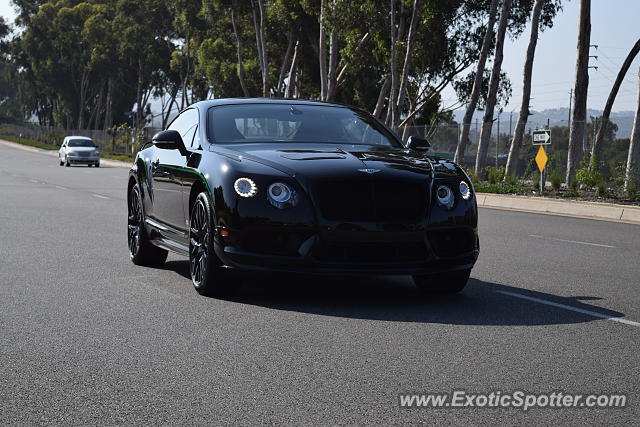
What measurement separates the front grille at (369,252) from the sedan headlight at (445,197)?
0.39 meters

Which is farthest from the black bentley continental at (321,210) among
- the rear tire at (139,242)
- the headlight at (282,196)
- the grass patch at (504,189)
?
the grass patch at (504,189)

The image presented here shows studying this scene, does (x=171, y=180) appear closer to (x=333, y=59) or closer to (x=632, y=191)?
(x=632, y=191)

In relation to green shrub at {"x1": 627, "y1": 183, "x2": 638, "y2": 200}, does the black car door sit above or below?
above

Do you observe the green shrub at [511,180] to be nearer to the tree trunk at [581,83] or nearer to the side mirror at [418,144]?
the tree trunk at [581,83]

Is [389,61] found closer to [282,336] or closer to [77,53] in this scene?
[282,336]

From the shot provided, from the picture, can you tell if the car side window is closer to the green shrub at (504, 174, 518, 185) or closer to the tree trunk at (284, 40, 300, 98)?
the green shrub at (504, 174, 518, 185)

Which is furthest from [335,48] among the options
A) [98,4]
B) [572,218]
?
[98,4]

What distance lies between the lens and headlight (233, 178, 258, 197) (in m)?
7.95

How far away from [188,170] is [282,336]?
2.62m

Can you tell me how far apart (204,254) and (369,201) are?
4.88ft

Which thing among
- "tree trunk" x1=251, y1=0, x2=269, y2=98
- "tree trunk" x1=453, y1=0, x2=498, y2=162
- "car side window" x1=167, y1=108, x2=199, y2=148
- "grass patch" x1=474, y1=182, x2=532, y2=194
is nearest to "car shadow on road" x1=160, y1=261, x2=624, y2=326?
"car side window" x1=167, y1=108, x2=199, y2=148

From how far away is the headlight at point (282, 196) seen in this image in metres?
7.85

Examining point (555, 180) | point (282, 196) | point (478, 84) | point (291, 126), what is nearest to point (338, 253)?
point (282, 196)

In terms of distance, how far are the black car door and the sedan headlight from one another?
7.64 feet
